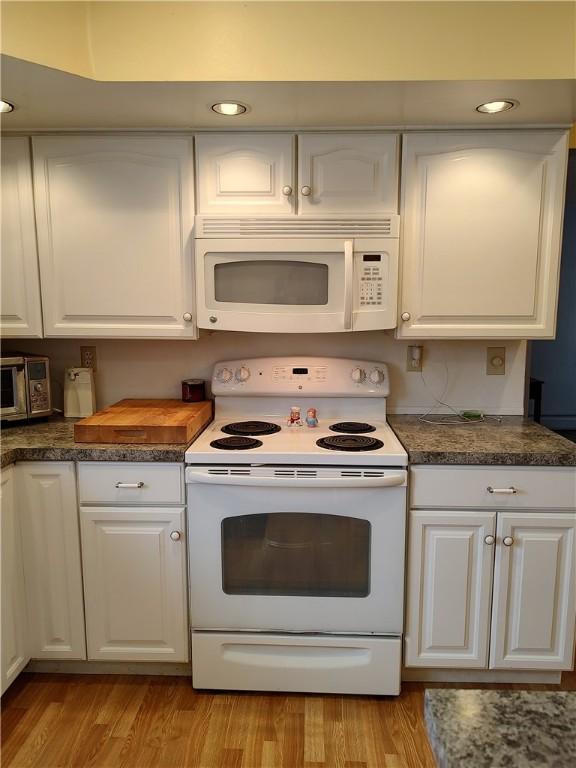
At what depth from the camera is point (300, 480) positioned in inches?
71.6

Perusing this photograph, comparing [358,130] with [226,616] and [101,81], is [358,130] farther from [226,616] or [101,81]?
[226,616]

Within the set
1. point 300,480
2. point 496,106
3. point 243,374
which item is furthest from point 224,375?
point 496,106

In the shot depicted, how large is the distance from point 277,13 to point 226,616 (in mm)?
1996

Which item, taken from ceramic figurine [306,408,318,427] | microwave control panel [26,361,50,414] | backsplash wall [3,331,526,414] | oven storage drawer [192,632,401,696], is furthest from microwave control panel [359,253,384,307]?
microwave control panel [26,361,50,414]

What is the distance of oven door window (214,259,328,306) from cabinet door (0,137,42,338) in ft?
2.44

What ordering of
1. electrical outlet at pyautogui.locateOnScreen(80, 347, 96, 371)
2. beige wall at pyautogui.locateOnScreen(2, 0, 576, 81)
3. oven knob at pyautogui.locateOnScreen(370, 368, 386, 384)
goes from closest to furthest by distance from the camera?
beige wall at pyautogui.locateOnScreen(2, 0, 576, 81)
oven knob at pyautogui.locateOnScreen(370, 368, 386, 384)
electrical outlet at pyautogui.locateOnScreen(80, 347, 96, 371)

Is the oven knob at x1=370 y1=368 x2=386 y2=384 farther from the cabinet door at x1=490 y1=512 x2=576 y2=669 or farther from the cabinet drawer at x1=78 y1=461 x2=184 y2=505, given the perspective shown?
the cabinet drawer at x1=78 y1=461 x2=184 y2=505

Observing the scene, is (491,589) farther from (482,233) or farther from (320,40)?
(320,40)

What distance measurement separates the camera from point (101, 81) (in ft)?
5.37

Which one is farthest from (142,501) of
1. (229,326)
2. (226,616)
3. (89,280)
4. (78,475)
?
(89,280)

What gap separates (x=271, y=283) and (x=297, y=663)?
1.42 m

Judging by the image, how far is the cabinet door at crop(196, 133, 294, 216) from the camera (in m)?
2.02

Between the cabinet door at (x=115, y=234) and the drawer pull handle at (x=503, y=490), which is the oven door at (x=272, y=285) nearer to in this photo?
the cabinet door at (x=115, y=234)

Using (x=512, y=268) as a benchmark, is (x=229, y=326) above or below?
below
